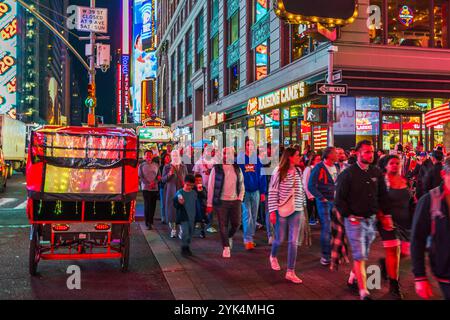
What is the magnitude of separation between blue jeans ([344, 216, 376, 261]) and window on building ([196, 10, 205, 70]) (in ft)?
117

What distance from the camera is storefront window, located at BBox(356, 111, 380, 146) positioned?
17938 millimetres

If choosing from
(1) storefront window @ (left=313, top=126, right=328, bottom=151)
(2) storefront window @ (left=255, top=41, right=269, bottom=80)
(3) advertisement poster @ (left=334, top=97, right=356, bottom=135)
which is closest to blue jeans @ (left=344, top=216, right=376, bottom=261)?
(3) advertisement poster @ (left=334, top=97, right=356, bottom=135)

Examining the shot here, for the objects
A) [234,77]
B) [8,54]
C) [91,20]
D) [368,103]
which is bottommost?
[368,103]

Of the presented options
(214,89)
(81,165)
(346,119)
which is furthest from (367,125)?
(214,89)

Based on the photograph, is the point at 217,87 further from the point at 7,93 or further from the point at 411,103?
the point at 7,93

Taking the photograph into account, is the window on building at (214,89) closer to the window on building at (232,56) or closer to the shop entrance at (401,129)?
the window on building at (232,56)

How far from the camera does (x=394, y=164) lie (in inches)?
244

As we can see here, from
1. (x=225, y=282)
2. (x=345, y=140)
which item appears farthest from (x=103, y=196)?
(x=345, y=140)

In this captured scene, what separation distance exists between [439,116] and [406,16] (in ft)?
19.0

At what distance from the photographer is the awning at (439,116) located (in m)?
14.4

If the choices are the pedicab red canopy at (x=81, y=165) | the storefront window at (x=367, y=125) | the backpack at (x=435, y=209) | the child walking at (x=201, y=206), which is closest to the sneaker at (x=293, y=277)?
the pedicab red canopy at (x=81, y=165)

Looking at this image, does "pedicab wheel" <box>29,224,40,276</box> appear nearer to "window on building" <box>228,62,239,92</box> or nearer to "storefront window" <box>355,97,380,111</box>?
"storefront window" <box>355,97,380,111</box>

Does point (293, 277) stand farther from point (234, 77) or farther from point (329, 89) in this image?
point (234, 77)

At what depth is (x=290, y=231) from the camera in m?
6.86
